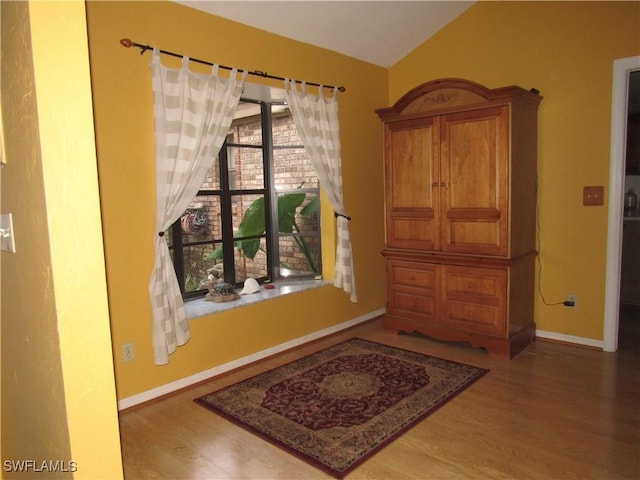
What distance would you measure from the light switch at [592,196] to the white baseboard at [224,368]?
2.13 m

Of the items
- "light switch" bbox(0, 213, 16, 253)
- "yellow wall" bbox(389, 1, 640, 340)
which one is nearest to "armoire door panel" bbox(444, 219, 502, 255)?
"yellow wall" bbox(389, 1, 640, 340)

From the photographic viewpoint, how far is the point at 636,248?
4816 mm

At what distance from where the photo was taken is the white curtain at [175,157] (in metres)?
2.92

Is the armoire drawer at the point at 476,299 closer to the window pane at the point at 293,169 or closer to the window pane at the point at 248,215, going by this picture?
the window pane at the point at 293,169

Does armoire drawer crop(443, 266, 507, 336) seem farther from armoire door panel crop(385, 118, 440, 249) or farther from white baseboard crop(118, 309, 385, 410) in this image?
white baseboard crop(118, 309, 385, 410)

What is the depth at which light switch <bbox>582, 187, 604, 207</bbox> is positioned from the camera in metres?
3.60

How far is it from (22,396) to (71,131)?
98 centimetres

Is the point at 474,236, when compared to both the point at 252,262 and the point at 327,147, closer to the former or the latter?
the point at 327,147

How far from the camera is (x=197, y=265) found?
A: 361cm

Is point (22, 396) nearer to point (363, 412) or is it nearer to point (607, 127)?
point (363, 412)

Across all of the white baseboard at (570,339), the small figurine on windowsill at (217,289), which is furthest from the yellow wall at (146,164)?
the white baseboard at (570,339)

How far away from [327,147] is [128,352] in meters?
2.17

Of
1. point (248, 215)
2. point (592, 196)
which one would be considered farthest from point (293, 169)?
point (592, 196)

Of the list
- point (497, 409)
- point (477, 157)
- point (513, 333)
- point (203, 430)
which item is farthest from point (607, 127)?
point (203, 430)
